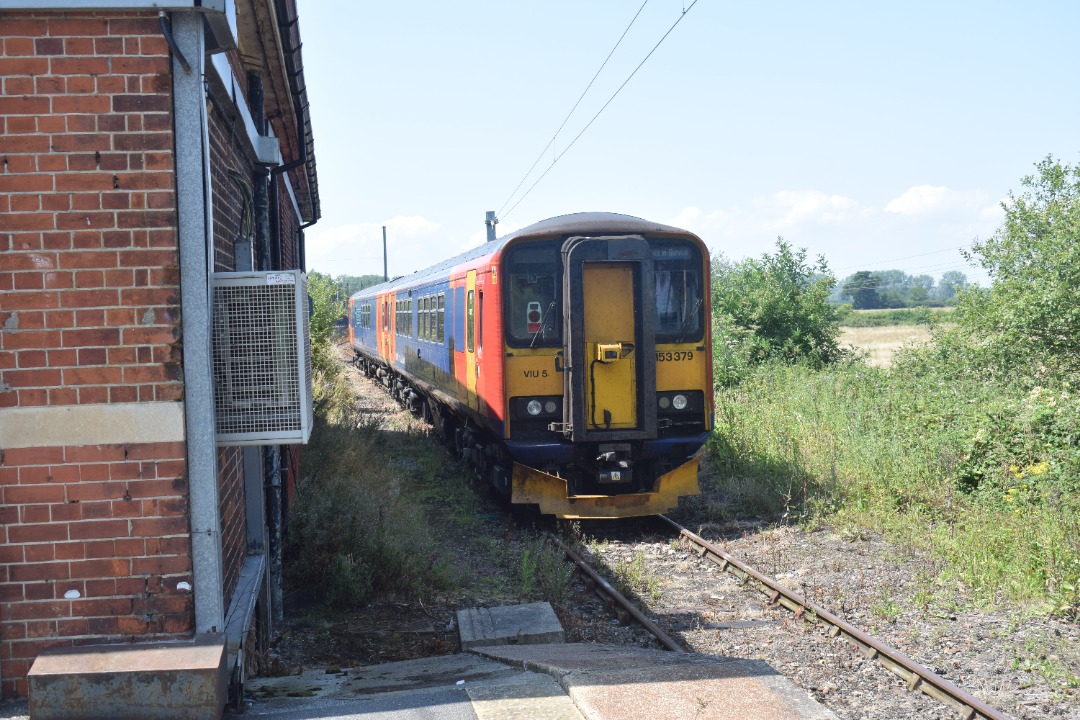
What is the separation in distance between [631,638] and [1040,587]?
2.98m

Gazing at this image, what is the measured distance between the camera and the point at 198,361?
4.24 meters

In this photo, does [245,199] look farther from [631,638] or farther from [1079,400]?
[1079,400]

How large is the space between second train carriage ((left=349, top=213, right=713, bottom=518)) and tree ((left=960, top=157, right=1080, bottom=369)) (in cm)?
731

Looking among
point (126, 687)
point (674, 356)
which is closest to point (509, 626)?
point (126, 687)

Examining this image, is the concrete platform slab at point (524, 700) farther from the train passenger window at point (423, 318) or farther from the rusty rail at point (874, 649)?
the train passenger window at point (423, 318)

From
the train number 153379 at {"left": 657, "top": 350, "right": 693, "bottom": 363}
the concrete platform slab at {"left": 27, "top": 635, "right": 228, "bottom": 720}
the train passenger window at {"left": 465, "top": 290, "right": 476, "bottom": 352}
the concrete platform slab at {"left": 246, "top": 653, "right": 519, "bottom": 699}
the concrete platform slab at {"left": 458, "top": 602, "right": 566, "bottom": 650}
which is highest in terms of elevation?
the train passenger window at {"left": 465, "top": 290, "right": 476, "bottom": 352}

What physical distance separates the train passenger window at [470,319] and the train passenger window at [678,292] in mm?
2174

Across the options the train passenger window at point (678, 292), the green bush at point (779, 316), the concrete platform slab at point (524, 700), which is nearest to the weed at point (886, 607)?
the concrete platform slab at point (524, 700)

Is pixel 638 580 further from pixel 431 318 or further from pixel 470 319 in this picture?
pixel 431 318

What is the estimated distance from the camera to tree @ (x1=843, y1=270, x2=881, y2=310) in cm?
10731

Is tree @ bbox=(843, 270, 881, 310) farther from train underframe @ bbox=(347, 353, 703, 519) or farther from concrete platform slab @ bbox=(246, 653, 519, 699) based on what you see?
concrete platform slab @ bbox=(246, 653, 519, 699)

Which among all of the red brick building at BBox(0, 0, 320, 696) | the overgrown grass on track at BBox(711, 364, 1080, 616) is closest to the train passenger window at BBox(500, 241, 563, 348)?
the overgrown grass on track at BBox(711, 364, 1080, 616)

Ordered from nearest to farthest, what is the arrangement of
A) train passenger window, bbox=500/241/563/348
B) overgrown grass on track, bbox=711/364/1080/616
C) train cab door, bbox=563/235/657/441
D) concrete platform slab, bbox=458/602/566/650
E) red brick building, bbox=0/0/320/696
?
1. red brick building, bbox=0/0/320/696
2. concrete platform slab, bbox=458/602/566/650
3. overgrown grass on track, bbox=711/364/1080/616
4. train cab door, bbox=563/235/657/441
5. train passenger window, bbox=500/241/563/348

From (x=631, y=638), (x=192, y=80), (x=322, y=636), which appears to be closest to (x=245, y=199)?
(x=192, y=80)
